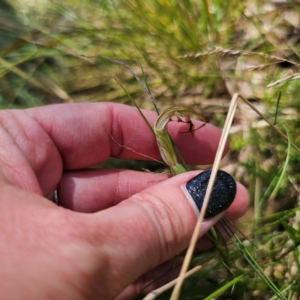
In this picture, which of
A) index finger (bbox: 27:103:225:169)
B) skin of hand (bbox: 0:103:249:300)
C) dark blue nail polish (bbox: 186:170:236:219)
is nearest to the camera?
skin of hand (bbox: 0:103:249:300)

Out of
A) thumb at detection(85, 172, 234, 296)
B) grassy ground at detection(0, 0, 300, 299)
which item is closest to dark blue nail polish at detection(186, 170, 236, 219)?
thumb at detection(85, 172, 234, 296)

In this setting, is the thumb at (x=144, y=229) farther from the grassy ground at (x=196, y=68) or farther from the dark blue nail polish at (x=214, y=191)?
the grassy ground at (x=196, y=68)

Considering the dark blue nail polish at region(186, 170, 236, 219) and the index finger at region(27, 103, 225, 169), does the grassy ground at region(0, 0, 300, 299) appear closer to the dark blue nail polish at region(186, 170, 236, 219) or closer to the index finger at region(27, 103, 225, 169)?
the index finger at region(27, 103, 225, 169)

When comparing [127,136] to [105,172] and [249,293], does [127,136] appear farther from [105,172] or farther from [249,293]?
[249,293]

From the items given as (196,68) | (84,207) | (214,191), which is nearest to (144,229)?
(214,191)

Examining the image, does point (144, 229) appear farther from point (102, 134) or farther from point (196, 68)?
point (196, 68)

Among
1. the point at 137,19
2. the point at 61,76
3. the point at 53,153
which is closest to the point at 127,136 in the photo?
the point at 53,153

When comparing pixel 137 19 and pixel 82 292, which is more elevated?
pixel 137 19

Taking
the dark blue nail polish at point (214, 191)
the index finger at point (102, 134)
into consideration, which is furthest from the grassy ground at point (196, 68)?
the dark blue nail polish at point (214, 191)

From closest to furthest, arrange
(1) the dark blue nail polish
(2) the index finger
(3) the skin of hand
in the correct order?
(3) the skin of hand, (1) the dark blue nail polish, (2) the index finger
